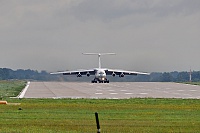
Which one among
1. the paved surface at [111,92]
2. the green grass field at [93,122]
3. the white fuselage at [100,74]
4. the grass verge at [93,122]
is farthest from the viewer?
the white fuselage at [100,74]

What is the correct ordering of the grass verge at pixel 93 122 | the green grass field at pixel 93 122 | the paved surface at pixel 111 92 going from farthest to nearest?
1. the paved surface at pixel 111 92
2. the grass verge at pixel 93 122
3. the green grass field at pixel 93 122

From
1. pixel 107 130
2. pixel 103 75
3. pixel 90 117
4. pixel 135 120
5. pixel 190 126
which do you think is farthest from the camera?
pixel 103 75

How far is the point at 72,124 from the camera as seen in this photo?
2284cm

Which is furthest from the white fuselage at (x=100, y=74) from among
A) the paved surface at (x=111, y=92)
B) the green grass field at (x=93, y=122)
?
the green grass field at (x=93, y=122)

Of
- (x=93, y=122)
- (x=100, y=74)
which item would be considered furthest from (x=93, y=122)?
(x=100, y=74)

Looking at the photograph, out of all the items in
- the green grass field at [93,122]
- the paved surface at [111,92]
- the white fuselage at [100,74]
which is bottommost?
the green grass field at [93,122]

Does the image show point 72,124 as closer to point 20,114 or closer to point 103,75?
point 20,114

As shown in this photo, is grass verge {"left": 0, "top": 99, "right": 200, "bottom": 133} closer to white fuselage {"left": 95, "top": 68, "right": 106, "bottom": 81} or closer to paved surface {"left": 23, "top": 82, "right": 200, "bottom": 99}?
paved surface {"left": 23, "top": 82, "right": 200, "bottom": 99}

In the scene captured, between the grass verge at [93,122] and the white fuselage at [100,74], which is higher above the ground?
the white fuselage at [100,74]

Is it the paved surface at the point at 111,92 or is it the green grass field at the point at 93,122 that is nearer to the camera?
the green grass field at the point at 93,122

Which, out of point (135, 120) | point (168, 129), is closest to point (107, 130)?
point (168, 129)

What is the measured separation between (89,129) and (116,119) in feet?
13.1

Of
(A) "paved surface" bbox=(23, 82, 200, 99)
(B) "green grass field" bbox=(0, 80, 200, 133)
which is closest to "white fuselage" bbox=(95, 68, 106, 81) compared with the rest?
(A) "paved surface" bbox=(23, 82, 200, 99)

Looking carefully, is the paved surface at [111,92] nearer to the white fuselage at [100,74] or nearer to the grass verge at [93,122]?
the grass verge at [93,122]
